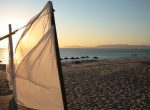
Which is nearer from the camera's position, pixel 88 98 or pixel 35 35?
pixel 35 35

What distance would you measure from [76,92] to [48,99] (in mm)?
14438

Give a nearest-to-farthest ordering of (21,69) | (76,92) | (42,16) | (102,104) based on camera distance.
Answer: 1. (42,16)
2. (21,69)
3. (102,104)
4. (76,92)

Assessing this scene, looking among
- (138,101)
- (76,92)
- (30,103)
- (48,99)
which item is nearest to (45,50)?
(48,99)

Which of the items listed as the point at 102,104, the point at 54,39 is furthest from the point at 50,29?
the point at 102,104

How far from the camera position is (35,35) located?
4.55m

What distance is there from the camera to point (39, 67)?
4.40m

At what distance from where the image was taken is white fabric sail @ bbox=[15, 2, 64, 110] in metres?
4.21

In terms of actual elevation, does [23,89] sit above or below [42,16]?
below

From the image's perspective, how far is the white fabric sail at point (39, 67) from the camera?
13.8 ft

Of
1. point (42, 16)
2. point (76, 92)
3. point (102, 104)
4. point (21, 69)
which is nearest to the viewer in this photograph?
point (42, 16)

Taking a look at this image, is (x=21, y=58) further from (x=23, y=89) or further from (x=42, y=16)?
(x=42, y=16)

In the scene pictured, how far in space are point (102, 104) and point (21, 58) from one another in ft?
34.4

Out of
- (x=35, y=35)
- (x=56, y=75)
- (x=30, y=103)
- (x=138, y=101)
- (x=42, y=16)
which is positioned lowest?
(x=138, y=101)

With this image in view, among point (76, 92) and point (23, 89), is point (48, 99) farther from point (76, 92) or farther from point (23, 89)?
point (76, 92)
